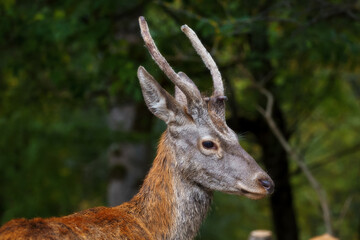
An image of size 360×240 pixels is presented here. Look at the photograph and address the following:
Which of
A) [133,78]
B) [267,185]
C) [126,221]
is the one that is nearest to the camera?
[126,221]

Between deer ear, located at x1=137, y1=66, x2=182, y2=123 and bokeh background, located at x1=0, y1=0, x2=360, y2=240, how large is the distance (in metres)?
3.01

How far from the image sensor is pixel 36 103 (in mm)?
12492

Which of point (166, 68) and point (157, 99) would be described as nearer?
point (166, 68)

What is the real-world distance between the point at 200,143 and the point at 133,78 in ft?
12.6

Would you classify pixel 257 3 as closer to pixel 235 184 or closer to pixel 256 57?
pixel 256 57

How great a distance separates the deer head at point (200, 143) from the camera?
529 centimetres

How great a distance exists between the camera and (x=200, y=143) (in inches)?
211

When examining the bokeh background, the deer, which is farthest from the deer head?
the bokeh background

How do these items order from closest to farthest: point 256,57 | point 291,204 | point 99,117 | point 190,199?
point 190,199, point 256,57, point 291,204, point 99,117

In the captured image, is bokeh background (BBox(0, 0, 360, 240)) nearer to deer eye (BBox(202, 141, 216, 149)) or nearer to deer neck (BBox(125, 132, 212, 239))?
deer eye (BBox(202, 141, 216, 149))

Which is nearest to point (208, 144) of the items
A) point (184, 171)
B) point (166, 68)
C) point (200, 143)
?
point (200, 143)

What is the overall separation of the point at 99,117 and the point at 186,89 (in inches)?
423

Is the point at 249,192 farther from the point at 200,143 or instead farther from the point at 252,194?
the point at 200,143

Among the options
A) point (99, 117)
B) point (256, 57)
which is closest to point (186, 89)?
point (256, 57)
